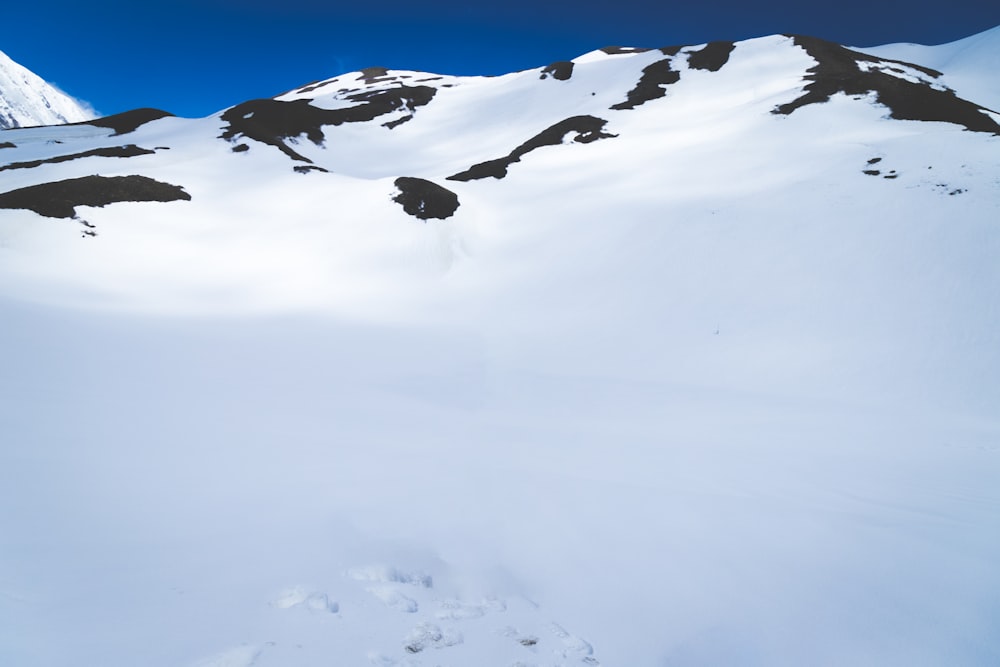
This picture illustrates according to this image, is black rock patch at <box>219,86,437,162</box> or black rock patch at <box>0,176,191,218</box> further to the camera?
black rock patch at <box>219,86,437,162</box>

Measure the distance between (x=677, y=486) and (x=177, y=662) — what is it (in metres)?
5.94

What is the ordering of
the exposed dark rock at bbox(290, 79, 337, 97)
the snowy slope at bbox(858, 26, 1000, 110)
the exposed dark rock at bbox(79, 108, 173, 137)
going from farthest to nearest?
the exposed dark rock at bbox(290, 79, 337, 97)
the exposed dark rock at bbox(79, 108, 173, 137)
the snowy slope at bbox(858, 26, 1000, 110)

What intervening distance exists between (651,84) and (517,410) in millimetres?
56812

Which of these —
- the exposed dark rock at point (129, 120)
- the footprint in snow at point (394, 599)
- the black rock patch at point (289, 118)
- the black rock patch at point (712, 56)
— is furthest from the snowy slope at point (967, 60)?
the exposed dark rock at point (129, 120)

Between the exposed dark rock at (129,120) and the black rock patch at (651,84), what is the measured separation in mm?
52795

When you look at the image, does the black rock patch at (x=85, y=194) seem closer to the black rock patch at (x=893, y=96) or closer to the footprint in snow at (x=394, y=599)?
the footprint in snow at (x=394, y=599)

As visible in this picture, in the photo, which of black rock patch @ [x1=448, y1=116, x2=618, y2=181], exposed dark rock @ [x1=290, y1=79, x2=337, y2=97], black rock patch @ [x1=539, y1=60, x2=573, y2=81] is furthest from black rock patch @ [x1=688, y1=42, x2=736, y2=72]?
exposed dark rock @ [x1=290, y1=79, x2=337, y2=97]

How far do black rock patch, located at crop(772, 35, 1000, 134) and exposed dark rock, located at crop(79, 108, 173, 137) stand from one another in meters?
64.2

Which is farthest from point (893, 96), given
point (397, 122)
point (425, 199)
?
point (397, 122)

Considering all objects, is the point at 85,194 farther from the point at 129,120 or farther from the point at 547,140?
the point at 129,120

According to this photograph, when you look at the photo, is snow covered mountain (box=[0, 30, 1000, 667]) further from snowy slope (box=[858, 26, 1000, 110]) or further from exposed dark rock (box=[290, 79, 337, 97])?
exposed dark rock (box=[290, 79, 337, 97])

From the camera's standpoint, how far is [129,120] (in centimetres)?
5344

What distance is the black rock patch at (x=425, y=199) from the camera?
90.7 ft

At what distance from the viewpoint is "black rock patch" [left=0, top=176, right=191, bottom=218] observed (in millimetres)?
21656
